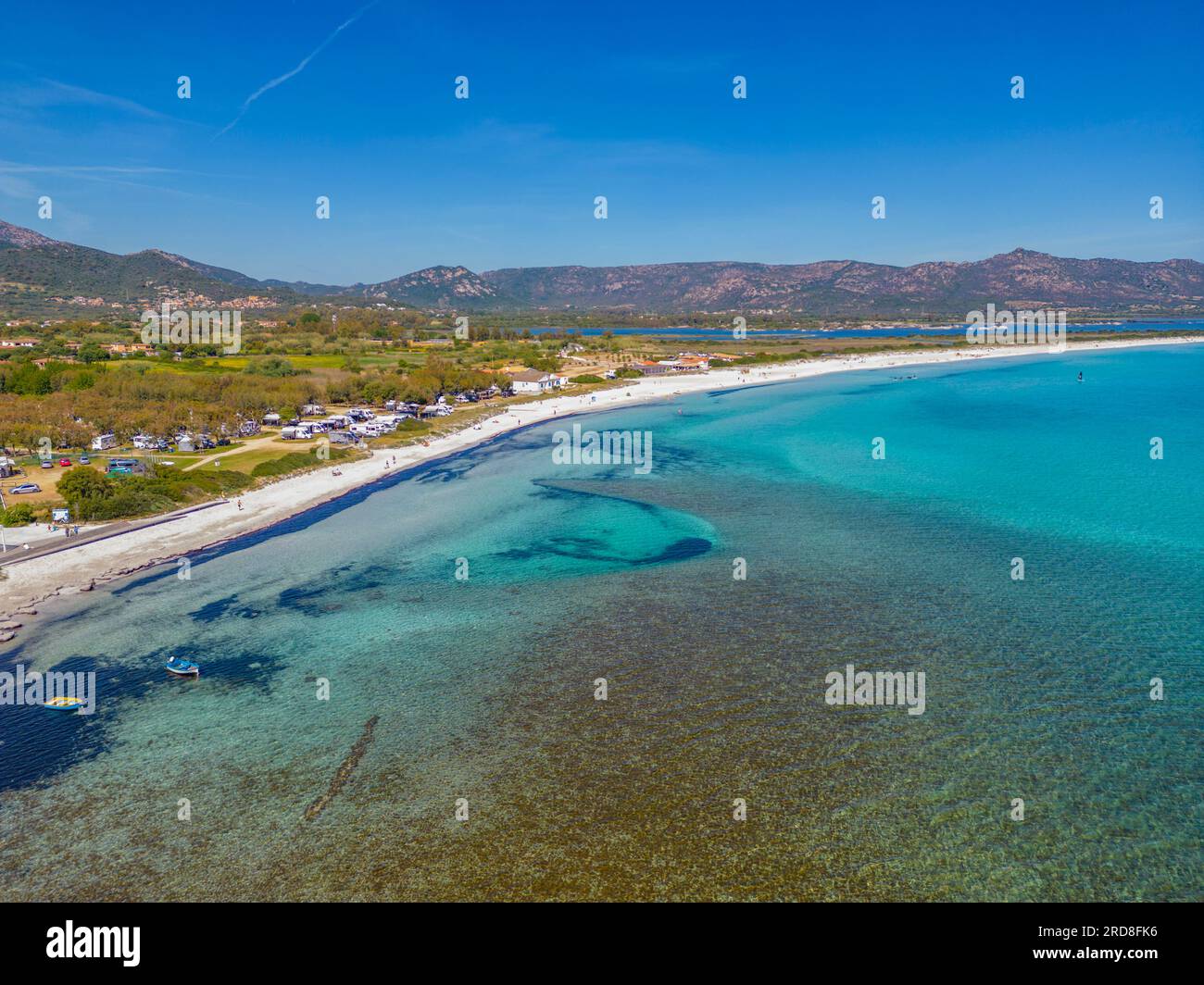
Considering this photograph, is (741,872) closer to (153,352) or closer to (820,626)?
(820,626)

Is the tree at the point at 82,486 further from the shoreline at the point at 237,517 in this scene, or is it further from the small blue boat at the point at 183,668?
the small blue boat at the point at 183,668

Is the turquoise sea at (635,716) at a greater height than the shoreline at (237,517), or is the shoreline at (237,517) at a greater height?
the shoreline at (237,517)

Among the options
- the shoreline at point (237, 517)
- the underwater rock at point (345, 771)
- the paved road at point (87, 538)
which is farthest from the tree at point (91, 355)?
the underwater rock at point (345, 771)

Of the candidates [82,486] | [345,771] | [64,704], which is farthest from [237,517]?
[345,771]

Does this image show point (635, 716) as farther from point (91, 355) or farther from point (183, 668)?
point (91, 355)

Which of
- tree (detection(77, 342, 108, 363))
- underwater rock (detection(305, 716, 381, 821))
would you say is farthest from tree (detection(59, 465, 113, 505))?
tree (detection(77, 342, 108, 363))
